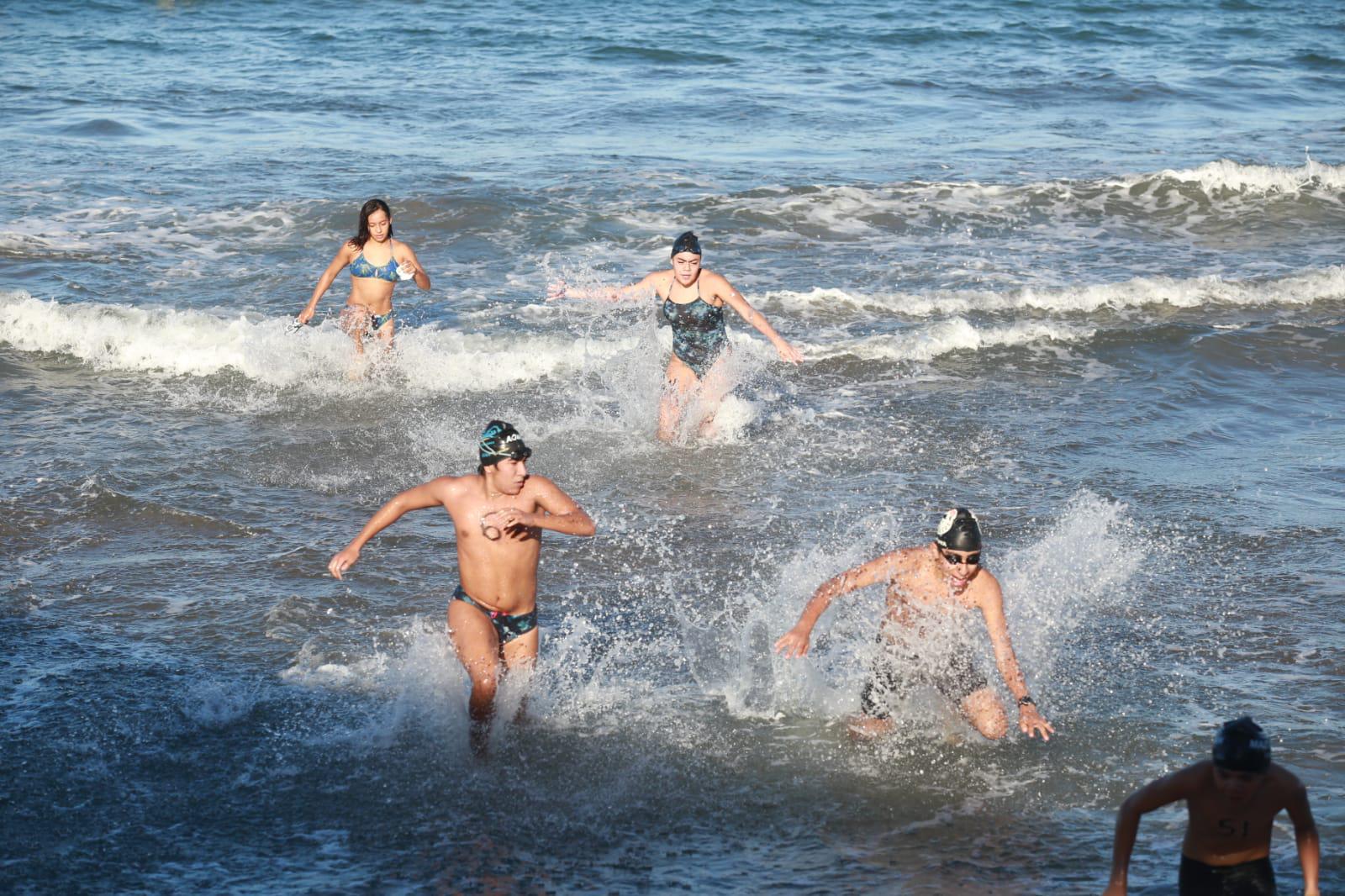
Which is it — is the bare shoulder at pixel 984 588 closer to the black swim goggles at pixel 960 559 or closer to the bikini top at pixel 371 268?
the black swim goggles at pixel 960 559

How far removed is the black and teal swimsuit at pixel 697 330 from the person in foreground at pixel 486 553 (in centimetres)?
450

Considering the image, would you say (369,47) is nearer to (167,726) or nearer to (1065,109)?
(1065,109)

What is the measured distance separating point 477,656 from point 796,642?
59.9 inches

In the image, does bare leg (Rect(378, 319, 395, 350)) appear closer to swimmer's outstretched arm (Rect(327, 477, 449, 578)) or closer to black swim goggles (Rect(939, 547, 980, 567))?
swimmer's outstretched arm (Rect(327, 477, 449, 578))

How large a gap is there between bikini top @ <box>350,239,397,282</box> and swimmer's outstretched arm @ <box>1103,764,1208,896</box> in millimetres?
8823

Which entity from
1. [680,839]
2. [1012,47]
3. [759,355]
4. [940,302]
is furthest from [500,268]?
[1012,47]

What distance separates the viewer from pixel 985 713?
23.3 feet

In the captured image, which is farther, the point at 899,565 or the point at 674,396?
the point at 674,396

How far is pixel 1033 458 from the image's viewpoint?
449 inches

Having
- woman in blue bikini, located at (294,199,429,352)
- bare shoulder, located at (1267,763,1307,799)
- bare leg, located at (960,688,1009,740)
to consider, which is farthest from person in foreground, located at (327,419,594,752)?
woman in blue bikini, located at (294,199,429,352)

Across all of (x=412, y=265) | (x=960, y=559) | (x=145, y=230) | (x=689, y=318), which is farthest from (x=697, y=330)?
(x=145, y=230)

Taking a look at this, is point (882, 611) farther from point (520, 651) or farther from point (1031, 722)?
point (520, 651)

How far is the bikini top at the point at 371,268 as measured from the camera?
1245 centimetres

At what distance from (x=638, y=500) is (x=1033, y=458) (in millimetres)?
3210
